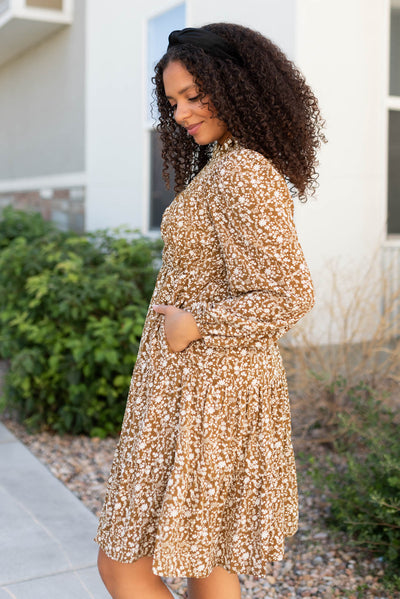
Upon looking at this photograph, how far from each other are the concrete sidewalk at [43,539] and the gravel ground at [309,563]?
149 millimetres

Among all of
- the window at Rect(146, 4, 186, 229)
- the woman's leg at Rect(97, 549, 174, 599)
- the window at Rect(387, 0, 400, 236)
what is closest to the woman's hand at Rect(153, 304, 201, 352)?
the woman's leg at Rect(97, 549, 174, 599)

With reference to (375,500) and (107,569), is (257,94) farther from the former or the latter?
(375,500)

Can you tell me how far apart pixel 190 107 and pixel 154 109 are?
535 cm

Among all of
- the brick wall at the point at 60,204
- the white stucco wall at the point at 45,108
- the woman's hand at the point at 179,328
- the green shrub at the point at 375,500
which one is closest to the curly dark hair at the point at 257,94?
the woman's hand at the point at 179,328

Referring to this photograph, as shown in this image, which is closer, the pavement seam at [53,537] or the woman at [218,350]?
the woman at [218,350]

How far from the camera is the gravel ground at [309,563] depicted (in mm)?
2846

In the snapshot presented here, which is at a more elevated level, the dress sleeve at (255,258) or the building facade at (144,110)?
the building facade at (144,110)

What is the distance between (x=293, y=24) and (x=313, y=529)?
11.8ft

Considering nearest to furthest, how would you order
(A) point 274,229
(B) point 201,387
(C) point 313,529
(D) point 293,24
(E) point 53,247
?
(A) point 274,229 < (B) point 201,387 < (C) point 313,529 < (D) point 293,24 < (E) point 53,247

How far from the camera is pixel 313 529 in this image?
3375mm

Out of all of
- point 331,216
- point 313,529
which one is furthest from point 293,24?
point 313,529

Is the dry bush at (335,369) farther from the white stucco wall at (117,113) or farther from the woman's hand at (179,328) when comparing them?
the white stucco wall at (117,113)

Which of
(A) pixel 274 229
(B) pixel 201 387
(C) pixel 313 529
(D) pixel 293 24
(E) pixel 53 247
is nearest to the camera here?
(A) pixel 274 229

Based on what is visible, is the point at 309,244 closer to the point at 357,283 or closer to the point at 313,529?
the point at 357,283
